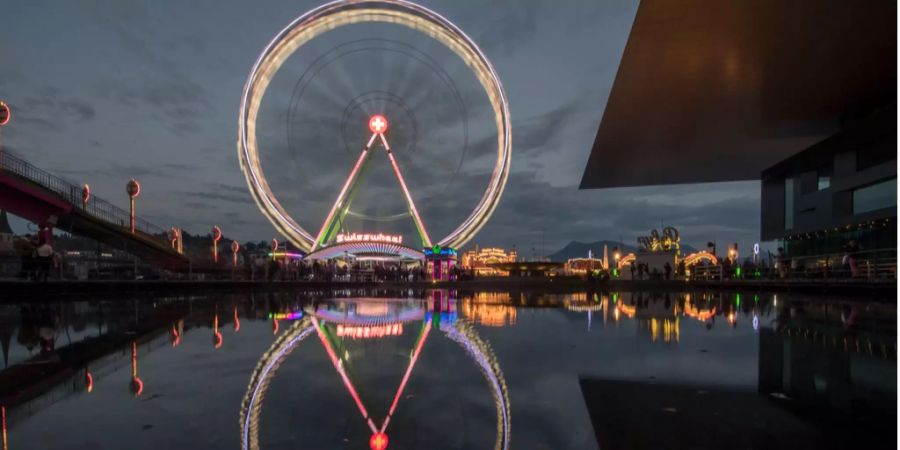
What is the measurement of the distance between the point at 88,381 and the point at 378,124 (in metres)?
27.3

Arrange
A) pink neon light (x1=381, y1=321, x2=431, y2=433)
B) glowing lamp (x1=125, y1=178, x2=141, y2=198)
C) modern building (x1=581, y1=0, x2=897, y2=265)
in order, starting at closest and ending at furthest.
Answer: pink neon light (x1=381, y1=321, x2=431, y2=433)
modern building (x1=581, y1=0, x2=897, y2=265)
glowing lamp (x1=125, y1=178, x2=141, y2=198)

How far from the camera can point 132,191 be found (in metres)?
26.7

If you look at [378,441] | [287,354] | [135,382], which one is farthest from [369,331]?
[378,441]

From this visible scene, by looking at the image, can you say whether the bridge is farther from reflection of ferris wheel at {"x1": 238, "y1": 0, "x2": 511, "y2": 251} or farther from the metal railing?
the metal railing

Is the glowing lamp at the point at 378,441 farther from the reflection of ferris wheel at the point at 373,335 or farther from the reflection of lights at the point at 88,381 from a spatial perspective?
the reflection of lights at the point at 88,381

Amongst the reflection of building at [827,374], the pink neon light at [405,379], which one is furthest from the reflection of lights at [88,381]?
the reflection of building at [827,374]

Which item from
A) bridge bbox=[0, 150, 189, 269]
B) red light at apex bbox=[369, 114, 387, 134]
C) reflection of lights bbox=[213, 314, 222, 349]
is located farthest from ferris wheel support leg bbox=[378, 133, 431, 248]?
reflection of lights bbox=[213, 314, 222, 349]

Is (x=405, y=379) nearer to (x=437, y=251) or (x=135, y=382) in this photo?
(x=135, y=382)

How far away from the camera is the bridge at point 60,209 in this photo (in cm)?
1673

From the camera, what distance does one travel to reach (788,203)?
1315 inches

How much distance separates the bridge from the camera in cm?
1673

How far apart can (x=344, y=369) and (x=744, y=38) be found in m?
14.3

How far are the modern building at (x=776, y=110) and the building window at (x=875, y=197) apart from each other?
52mm

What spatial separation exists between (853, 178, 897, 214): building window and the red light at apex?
2152cm
